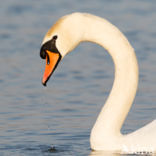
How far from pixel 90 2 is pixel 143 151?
10.3 m

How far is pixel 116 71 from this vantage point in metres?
8.38

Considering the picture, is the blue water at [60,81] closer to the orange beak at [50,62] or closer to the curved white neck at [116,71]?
the curved white neck at [116,71]

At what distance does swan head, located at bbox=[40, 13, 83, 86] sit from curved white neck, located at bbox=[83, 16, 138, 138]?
10 centimetres

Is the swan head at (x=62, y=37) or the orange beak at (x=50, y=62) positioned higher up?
the swan head at (x=62, y=37)

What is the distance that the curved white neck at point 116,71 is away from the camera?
8086 mm

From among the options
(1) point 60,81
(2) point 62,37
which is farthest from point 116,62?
(1) point 60,81

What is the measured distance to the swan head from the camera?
803 centimetres

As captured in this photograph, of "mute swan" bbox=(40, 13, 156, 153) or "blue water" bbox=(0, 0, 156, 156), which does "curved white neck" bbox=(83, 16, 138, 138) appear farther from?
"blue water" bbox=(0, 0, 156, 156)

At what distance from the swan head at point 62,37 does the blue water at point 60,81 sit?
1216 millimetres

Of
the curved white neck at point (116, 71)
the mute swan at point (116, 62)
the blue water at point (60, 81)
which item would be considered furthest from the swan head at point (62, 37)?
the blue water at point (60, 81)

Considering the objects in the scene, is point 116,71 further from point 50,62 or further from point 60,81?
point 60,81

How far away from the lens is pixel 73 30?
26.4 feet

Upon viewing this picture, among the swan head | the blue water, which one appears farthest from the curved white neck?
the blue water

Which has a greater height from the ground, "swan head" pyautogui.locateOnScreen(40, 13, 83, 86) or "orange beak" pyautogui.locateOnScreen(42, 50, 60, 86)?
"swan head" pyautogui.locateOnScreen(40, 13, 83, 86)
